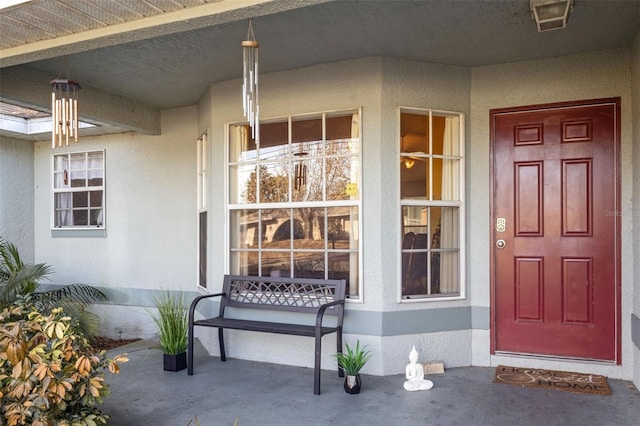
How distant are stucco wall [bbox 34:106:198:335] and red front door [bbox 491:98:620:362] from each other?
11.7 ft

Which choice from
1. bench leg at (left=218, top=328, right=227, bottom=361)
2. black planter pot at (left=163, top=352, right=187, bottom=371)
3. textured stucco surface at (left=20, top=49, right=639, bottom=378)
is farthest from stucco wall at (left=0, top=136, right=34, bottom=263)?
bench leg at (left=218, top=328, right=227, bottom=361)

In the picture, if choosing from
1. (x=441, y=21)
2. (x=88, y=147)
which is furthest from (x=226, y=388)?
(x=88, y=147)

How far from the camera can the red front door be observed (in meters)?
4.12

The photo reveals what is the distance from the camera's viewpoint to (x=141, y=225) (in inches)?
248

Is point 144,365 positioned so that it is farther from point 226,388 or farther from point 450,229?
point 450,229

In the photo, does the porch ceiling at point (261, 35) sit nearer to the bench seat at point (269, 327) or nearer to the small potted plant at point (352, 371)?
the bench seat at point (269, 327)

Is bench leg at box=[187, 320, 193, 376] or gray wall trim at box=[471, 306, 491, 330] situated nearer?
bench leg at box=[187, 320, 193, 376]

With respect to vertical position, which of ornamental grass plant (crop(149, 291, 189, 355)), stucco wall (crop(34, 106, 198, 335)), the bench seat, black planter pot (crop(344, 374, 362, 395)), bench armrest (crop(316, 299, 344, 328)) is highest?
stucco wall (crop(34, 106, 198, 335))

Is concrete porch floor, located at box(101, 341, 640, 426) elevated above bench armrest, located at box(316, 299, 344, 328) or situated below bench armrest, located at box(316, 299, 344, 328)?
below

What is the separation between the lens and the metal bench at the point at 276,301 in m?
4.06

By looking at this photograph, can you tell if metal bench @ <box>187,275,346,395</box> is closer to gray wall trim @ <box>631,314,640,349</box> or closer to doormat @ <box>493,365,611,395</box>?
doormat @ <box>493,365,611,395</box>

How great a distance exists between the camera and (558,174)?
4270 millimetres

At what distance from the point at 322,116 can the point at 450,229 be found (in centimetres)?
159

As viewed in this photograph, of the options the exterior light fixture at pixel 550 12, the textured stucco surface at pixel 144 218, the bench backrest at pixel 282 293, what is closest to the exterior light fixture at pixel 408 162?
the bench backrest at pixel 282 293
